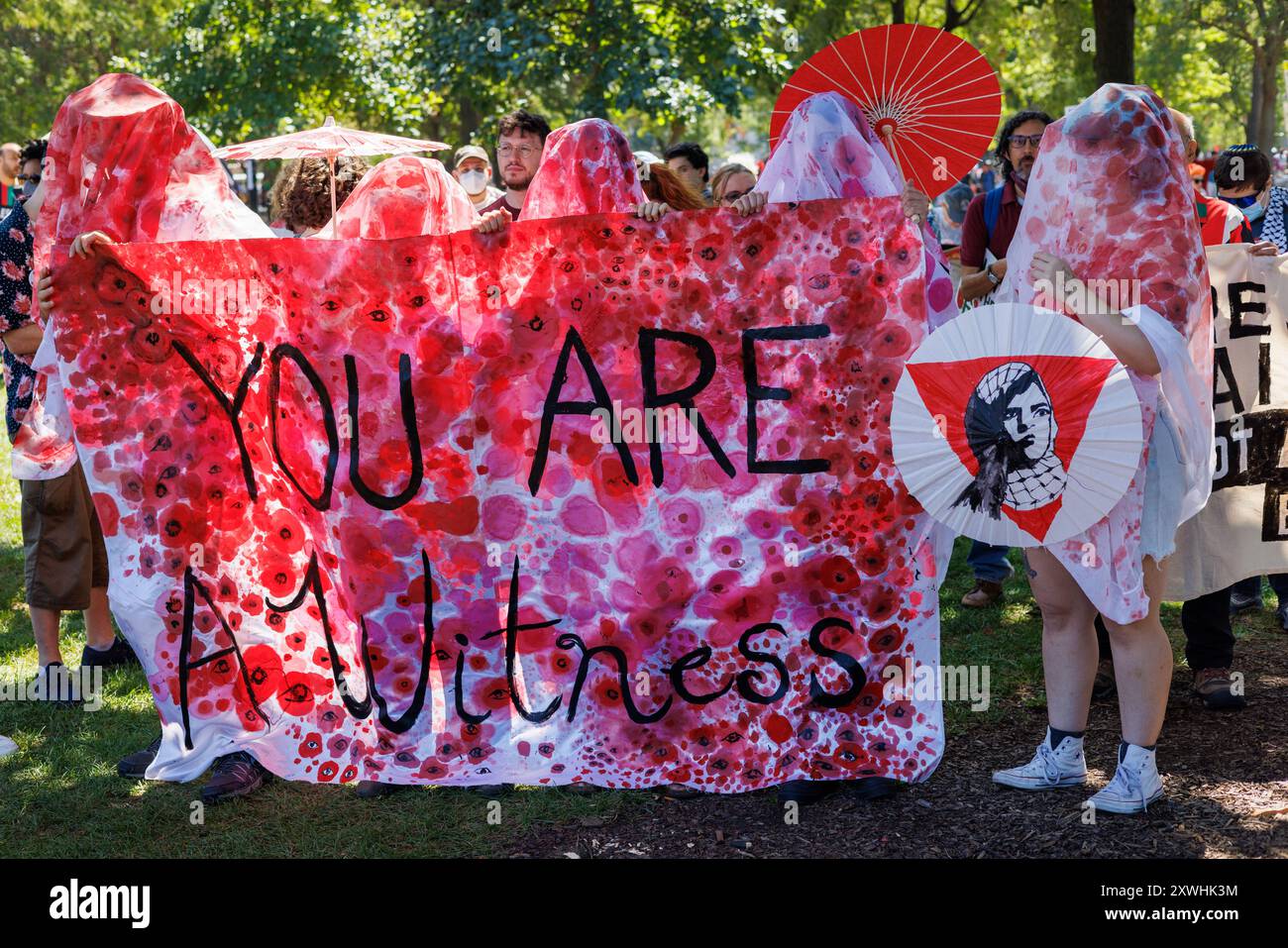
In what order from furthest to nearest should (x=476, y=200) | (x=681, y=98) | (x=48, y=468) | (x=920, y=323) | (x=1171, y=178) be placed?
(x=681, y=98) < (x=476, y=200) < (x=48, y=468) < (x=920, y=323) < (x=1171, y=178)

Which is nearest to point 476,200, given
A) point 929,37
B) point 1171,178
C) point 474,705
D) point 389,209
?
point 389,209

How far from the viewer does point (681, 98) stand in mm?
13008

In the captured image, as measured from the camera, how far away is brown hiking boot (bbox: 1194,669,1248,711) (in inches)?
180

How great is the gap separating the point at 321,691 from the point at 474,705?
19.8 inches

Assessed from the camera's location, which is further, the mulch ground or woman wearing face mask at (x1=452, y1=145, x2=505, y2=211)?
woman wearing face mask at (x1=452, y1=145, x2=505, y2=211)

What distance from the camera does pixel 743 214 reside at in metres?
3.93

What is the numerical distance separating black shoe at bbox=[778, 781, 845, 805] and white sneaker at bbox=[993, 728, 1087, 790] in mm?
553

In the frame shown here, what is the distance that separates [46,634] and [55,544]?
1.20 ft

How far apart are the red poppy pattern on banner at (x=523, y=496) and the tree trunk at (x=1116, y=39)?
436 centimetres

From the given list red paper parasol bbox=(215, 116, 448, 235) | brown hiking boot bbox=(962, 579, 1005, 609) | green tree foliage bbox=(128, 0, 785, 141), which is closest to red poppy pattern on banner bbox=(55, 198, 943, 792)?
brown hiking boot bbox=(962, 579, 1005, 609)

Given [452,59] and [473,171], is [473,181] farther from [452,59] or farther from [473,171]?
[452,59]

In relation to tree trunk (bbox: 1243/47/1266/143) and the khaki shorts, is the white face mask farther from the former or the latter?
tree trunk (bbox: 1243/47/1266/143)

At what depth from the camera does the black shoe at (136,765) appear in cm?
445

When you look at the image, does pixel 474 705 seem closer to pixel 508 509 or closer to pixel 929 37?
pixel 508 509
